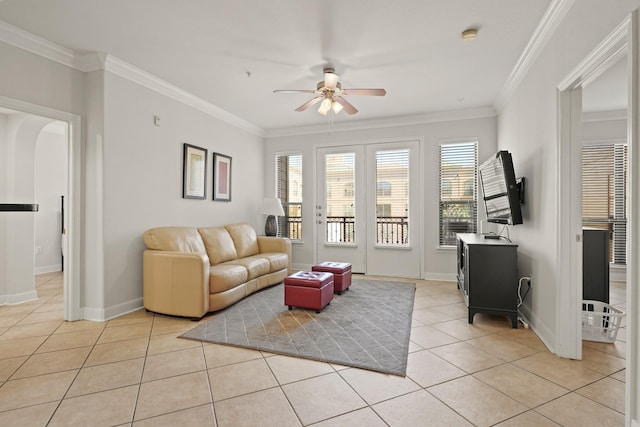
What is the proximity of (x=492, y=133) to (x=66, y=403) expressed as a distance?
5665 mm

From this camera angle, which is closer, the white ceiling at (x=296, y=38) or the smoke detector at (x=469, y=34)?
the white ceiling at (x=296, y=38)

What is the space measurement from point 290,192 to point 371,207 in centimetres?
163

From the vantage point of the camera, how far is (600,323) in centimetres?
276

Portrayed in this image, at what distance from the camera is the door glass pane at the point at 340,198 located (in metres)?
5.77

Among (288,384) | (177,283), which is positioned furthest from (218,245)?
(288,384)

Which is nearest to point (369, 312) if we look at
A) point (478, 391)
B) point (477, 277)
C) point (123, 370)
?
point (477, 277)

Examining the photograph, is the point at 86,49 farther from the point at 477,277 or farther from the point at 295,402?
the point at 477,277

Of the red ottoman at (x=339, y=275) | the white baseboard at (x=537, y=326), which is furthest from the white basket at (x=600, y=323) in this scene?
the red ottoman at (x=339, y=275)

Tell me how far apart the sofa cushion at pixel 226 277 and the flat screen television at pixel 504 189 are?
2994 mm

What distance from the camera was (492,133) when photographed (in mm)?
4918

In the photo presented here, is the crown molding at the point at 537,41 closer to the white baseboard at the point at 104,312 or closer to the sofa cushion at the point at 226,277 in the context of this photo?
the sofa cushion at the point at 226,277

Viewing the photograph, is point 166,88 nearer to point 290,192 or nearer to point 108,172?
point 108,172

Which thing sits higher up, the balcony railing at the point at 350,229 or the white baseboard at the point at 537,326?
the balcony railing at the point at 350,229

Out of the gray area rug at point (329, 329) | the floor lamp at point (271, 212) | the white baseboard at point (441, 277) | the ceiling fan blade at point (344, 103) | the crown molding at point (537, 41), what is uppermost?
the crown molding at point (537, 41)
